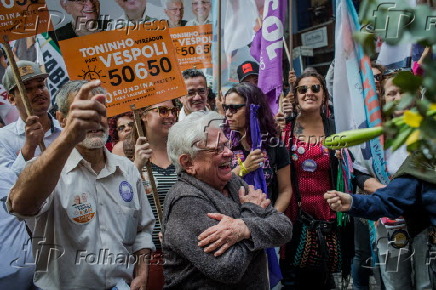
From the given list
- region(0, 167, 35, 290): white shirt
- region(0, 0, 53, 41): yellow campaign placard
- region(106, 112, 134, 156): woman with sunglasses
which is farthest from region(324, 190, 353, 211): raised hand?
region(106, 112, 134, 156): woman with sunglasses

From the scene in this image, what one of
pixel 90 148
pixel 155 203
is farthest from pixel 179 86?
pixel 90 148

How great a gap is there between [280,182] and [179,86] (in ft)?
3.59

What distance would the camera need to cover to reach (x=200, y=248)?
7.97ft

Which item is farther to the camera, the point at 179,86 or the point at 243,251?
the point at 179,86

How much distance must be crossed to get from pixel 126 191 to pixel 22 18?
52.1 inches

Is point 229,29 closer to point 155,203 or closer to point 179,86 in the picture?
point 179,86

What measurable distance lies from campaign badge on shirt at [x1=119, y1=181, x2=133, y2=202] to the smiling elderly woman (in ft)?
0.94

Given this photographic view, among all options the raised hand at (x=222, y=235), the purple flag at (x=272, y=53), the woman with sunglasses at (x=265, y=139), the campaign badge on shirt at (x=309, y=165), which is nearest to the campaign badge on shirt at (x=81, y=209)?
the raised hand at (x=222, y=235)

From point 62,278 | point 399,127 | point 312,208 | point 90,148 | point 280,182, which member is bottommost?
point 312,208

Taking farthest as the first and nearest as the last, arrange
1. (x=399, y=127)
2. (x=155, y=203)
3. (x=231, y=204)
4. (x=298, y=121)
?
1. (x=298, y=121)
2. (x=155, y=203)
3. (x=231, y=204)
4. (x=399, y=127)

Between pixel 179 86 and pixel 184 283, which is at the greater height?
pixel 179 86

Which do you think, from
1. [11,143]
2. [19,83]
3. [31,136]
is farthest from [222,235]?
[11,143]

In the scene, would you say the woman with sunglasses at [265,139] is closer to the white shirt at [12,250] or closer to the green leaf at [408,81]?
the white shirt at [12,250]

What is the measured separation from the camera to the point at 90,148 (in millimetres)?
2725
